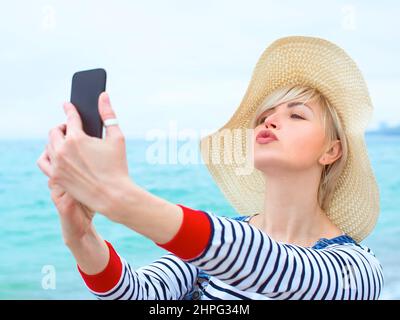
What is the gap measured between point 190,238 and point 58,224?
7101 millimetres

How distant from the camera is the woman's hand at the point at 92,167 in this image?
905mm

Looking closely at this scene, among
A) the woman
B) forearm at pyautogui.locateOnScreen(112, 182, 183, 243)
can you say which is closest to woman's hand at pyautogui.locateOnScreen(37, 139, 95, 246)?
the woman

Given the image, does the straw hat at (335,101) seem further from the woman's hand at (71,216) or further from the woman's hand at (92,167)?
the woman's hand at (92,167)

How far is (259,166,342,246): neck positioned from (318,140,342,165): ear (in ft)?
0.18

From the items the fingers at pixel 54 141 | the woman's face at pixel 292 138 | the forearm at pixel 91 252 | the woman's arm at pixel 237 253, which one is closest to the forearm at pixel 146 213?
the woman's arm at pixel 237 253

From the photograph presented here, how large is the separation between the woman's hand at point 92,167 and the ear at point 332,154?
29.9 inches

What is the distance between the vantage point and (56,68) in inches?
300

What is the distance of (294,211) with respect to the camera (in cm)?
152

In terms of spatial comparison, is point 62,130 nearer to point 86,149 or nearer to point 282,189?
point 86,149

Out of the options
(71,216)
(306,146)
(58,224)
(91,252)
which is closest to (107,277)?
(91,252)

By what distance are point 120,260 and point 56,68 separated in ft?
21.4

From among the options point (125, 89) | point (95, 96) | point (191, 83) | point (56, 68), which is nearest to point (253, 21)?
point (191, 83)

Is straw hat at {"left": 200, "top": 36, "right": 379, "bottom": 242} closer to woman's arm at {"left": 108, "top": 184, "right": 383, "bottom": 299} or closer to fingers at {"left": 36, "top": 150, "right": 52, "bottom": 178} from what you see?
woman's arm at {"left": 108, "top": 184, "right": 383, "bottom": 299}

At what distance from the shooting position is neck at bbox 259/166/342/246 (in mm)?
1513
